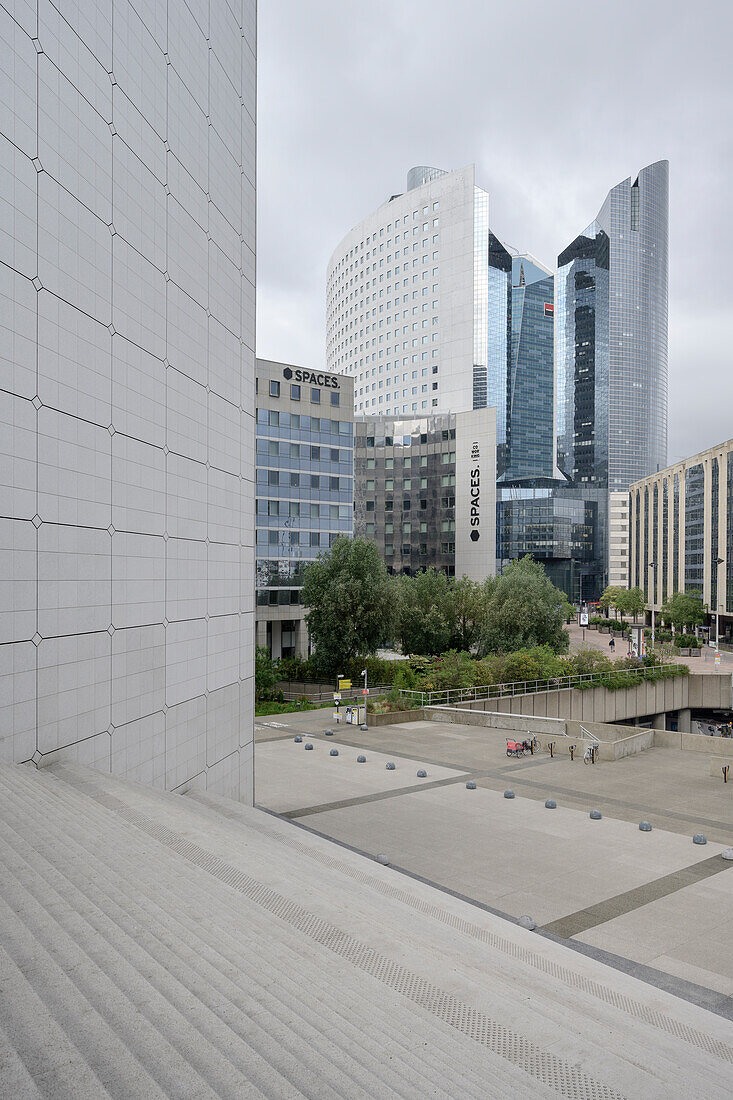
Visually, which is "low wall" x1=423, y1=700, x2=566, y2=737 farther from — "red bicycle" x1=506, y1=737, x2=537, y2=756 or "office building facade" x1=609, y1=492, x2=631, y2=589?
"office building facade" x1=609, y1=492, x2=631, y2=589

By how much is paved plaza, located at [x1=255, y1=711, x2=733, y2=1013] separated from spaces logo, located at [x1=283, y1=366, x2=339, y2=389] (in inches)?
1489

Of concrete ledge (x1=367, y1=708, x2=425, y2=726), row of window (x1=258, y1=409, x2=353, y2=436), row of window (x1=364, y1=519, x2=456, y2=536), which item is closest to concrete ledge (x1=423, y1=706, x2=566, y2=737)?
concrete ledge (x1=367, y1=708, x2=425, y2=726)

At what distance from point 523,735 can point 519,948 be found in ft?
85.2

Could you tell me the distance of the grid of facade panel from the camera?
9644 cm

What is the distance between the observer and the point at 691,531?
324 feet

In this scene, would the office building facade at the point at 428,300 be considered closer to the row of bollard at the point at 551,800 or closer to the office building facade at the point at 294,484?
the office building facade at the point at 294,484

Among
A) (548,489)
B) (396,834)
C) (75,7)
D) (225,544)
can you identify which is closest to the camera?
(75,7)

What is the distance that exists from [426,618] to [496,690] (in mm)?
13057

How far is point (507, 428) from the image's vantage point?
18100 cm

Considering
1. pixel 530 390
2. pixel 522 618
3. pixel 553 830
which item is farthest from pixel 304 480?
pixel 530 390

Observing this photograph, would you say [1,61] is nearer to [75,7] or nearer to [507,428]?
[75,7]

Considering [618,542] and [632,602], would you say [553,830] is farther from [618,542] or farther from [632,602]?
[618,542]

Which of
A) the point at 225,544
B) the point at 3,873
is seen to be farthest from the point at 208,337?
the point at 3,873

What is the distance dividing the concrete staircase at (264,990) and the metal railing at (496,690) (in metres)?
32.2
